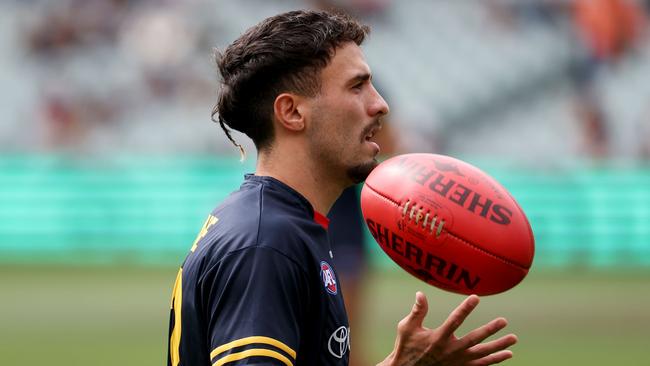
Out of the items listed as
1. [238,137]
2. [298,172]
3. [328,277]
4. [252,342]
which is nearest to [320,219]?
[298,172]

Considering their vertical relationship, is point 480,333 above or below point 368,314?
above

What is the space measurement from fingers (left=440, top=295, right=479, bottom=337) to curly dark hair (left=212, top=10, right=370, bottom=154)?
→ 2.57 feet

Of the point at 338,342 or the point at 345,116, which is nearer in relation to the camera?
the point at 338,342

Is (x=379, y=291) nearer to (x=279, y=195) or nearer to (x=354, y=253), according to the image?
(x=354, y=253)

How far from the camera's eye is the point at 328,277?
10.3 feet

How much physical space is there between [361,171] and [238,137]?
12547 millimetres

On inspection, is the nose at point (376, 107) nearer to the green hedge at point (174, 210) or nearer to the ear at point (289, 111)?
the ear at point (289, 111)

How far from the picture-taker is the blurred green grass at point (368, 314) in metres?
8.70

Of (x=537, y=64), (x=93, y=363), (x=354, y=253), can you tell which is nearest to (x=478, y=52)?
(x=537, y=64)

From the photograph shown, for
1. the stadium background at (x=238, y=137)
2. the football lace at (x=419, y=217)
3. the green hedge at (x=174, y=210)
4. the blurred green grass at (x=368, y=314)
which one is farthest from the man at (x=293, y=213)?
the green hedge at (x=174, y=210)

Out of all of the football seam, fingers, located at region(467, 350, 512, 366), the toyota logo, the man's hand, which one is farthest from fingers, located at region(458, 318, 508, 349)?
the toyota logo

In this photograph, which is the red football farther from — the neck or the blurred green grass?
the blurred green grass

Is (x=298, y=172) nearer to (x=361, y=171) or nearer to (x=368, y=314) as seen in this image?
(x=361, y=171)

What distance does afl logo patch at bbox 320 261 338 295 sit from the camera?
311 centimetres
